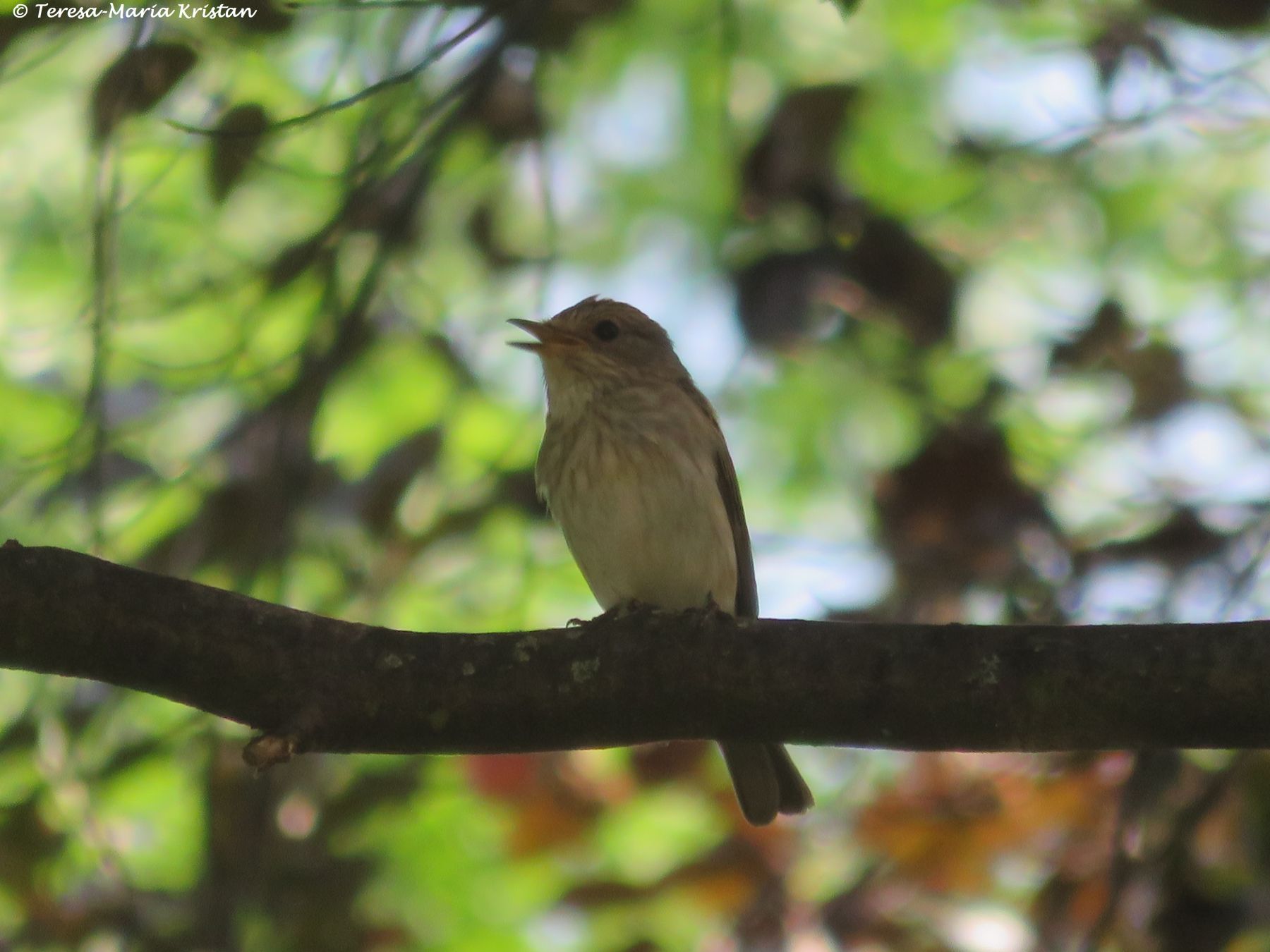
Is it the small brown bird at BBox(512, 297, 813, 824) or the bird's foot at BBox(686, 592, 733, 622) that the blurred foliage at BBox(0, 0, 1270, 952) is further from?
the bird's foot at BBox(686, 592, 733, 622)

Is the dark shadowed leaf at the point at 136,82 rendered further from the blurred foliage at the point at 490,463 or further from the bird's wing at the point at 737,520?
the bird's wing at the point at 737,520

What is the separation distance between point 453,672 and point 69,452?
1761 millimetres

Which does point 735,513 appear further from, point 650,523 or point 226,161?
point 226,161

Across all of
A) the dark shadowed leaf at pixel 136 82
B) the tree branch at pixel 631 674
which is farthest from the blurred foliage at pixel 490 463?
the tree branch at pixel 631 674

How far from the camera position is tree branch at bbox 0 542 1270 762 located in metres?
2.89

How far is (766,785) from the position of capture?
4676 mm

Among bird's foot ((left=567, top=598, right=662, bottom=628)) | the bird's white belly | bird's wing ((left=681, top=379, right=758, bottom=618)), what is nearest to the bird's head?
bird's wing ((left=681, top=379, right=758, bottom=618))

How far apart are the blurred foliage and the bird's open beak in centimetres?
10

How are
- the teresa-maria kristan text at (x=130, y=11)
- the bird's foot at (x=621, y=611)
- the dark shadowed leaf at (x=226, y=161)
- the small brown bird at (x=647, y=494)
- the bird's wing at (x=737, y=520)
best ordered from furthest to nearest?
the bird's wing at (x=737, y=520), the small brown bird at (x=647, y=494), the dark shadowed leaf at (x=226, y=161), the teresa-maria kristan text at (x=130, y=11), the bird's foot at (x=621, y=611)

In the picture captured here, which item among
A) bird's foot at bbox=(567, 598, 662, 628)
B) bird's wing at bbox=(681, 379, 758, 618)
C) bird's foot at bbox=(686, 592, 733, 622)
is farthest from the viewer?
bird's wing at bbox=(681, 379, 758, 618)

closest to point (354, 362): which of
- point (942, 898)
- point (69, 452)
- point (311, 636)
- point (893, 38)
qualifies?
point (69, 452)

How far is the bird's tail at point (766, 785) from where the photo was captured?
15.3ft

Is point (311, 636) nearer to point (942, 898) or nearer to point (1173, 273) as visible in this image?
point (942, 898)

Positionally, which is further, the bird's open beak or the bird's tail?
the bird's open beak
